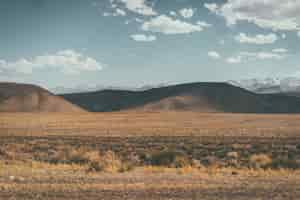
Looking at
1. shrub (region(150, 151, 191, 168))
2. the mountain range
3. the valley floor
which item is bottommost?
shrub (region(150, 151, 191, 168))

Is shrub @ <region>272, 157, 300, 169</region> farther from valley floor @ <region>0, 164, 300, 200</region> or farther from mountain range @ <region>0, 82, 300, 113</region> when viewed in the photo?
mountain range @ <region>0, 82, 300, 113</region>

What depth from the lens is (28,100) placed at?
6245 inches

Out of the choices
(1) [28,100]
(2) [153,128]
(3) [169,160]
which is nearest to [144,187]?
(3) [169,160]

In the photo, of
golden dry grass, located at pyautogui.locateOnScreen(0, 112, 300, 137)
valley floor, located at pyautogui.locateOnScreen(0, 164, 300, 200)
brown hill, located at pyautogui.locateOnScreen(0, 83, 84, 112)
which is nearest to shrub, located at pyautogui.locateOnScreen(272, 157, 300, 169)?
valley floor, located at pyautogui.locateOnScreen(0, 164, 300, 200)

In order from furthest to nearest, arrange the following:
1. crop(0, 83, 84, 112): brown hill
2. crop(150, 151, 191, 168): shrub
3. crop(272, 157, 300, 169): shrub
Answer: crop(0, 83, 84, 112): brown hill
crop(150, 151, 191, 168): shrub
crop(272, 157, 300, 169): shrub

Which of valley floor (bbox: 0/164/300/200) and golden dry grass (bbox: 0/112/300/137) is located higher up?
valley floor (bbox: 0/164/300/200)

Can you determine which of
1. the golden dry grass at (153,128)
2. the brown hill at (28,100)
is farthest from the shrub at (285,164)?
the brown hill at (28,100)

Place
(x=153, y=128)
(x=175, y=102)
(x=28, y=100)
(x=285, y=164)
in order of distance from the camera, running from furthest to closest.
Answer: (x=175, y=102), (x=28, y=100), (x=153, y=128), (x=285, y=164)

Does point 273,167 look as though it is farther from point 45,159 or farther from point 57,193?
point 45,159

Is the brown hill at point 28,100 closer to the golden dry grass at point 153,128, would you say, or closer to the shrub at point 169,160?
the golden dry grass at point 153,128

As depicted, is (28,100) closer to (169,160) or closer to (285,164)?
(169,160)

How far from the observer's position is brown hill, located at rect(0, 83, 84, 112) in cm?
15038

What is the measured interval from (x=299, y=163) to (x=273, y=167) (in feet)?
4.42

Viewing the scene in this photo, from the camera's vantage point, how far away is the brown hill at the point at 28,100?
150375mm
